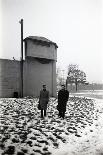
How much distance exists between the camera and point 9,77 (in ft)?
73.0

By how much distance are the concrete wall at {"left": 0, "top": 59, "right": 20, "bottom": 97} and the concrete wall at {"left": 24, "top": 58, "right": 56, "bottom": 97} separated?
88 centimetres

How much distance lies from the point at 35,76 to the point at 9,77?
2704mm

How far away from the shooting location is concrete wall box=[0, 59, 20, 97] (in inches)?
858

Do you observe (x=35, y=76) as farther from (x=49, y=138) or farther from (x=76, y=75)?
(x=76, y=75)

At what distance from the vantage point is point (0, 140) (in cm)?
655

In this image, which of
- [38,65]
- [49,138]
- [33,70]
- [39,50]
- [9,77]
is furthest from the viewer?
[39,50]

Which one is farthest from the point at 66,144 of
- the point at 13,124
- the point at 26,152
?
the point at 13,124

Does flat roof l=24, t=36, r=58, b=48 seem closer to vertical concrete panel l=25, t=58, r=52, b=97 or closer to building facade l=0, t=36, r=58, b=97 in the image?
building facade l=0, t=36, r=58, b=97

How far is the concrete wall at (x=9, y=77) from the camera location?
21797mm

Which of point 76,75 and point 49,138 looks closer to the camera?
point 49,138

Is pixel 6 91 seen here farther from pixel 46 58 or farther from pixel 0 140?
pixel 0 140

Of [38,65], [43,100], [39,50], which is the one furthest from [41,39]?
[43,100]

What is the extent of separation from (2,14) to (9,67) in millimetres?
15408

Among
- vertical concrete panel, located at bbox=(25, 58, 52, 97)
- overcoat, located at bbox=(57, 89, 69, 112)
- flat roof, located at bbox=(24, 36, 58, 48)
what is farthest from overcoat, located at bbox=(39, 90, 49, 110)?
flat roof, located at bbox=(24, 36, 58, 48)
